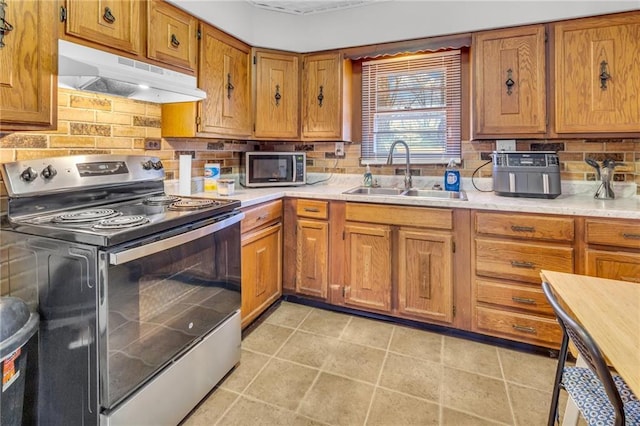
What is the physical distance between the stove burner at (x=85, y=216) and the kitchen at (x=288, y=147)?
369 mm

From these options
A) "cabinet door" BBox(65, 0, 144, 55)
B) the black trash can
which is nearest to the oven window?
the black trash can

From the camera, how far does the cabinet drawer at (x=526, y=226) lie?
1.92m

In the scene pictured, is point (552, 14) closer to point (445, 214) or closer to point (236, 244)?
point (445, 214)

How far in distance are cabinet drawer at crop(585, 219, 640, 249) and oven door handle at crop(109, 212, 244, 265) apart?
75.6 inches

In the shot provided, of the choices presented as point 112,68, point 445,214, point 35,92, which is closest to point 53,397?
point 35,92

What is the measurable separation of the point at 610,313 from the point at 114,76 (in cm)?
195

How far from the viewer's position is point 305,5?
2.70 meters

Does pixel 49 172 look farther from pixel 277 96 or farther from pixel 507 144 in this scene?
pixel 507 144

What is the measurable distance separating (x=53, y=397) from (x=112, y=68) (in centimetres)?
132

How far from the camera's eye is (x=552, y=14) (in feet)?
7.04

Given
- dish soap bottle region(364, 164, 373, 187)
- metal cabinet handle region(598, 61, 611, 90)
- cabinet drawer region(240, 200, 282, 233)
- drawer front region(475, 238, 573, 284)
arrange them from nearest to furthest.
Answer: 1. drawer front region(475, 238, 573, 284)
2. metal cabinet handle region(598, 61, 611, 90)
3. cabinet drawer region(240, 200, 282, 233)
4. dish soap bottle region(364, 164, 373, 187)

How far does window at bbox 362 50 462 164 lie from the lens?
9.08 ft

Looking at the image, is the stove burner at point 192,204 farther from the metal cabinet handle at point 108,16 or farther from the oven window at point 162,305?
the metal cabinet handle at point 108,16

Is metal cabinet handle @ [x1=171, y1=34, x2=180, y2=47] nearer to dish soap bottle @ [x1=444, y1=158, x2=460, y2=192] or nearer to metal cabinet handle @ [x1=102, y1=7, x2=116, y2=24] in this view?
metal cabinet handle @ [x1=102, y1=7, x2=116, y2=24]
